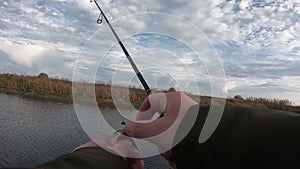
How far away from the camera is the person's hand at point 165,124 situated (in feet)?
3.29

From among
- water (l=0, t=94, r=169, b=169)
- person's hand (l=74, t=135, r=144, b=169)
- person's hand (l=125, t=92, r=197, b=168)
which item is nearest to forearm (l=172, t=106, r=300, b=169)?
person's hand (l=125, t=92, r=197, b=168)

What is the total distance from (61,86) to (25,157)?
11.7m

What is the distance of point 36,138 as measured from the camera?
19.5 ft

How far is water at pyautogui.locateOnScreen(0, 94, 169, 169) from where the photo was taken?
4.53m

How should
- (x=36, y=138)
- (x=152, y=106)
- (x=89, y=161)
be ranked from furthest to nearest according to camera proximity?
(x=36, y=138)
(x=152, y=106)
(x=89, y=161)

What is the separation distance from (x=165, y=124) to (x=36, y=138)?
550 cm

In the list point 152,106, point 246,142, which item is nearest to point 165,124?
point 152,106

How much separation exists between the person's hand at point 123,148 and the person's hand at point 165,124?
39mm

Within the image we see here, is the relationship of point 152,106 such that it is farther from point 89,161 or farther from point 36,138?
point 36,138

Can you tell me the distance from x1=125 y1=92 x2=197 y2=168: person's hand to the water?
2.33 m

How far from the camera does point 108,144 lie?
100 cm

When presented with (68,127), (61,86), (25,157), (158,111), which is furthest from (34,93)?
(158,111)

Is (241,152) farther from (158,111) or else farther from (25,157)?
(25,157)

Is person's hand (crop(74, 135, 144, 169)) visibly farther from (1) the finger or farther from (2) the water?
(2) the water
